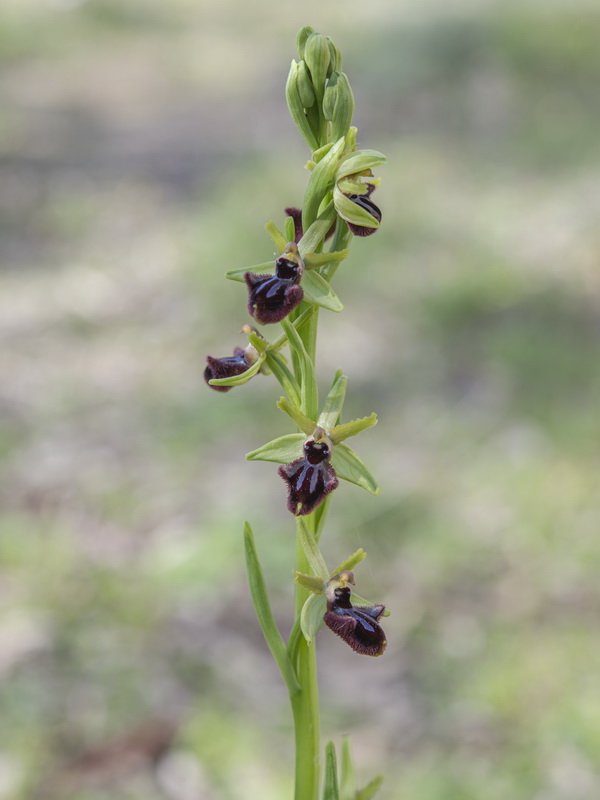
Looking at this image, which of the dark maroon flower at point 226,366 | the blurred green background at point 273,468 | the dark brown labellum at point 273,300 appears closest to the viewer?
the dark brown labellum at point 273,300

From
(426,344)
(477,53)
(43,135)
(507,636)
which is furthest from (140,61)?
(507,636)

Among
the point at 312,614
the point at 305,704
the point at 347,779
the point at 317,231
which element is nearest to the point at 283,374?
the point at 317,231

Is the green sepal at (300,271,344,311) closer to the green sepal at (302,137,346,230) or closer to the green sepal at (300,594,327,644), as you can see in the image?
the green sepal at (302,137,346,230)

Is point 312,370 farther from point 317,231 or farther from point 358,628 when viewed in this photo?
point 358,628

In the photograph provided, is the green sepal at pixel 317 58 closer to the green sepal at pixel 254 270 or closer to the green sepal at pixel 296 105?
the green sepal at pixel 296 105

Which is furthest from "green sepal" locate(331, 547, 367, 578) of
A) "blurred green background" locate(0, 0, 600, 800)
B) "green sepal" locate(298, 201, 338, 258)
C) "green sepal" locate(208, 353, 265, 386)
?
"blurred green background" locate(0, 0, 600, 800)

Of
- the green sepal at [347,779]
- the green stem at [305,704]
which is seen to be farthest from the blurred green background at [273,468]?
the green stem at [305,704]

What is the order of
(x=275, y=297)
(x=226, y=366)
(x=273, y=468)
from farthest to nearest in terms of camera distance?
1. (x=273, y=468)
2. (x=226, y=366)
3. (x=275, y=297)
